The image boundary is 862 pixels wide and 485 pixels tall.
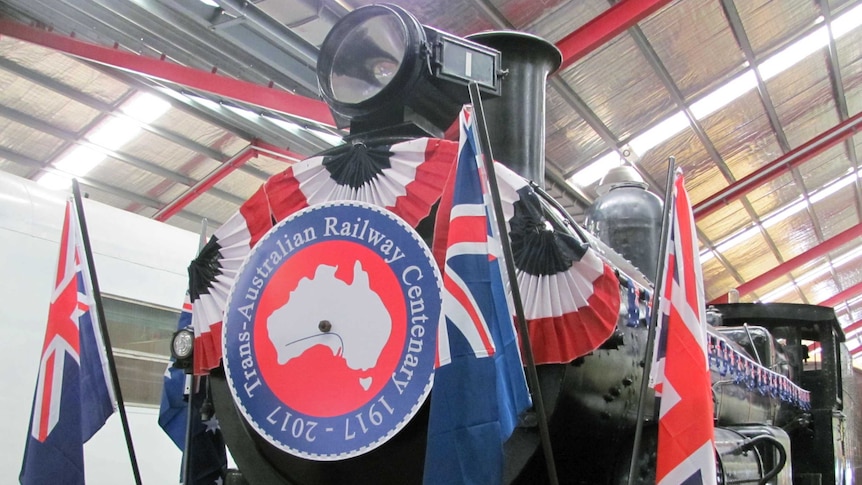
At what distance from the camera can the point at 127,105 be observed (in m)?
10.3

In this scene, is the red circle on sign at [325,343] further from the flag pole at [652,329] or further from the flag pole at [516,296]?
the flag pole at [652,329]

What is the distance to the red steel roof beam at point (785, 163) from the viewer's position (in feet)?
46.1

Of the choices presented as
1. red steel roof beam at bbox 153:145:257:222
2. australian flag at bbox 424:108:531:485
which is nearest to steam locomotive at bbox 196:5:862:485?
australian flag at bbox 424:108:531:485

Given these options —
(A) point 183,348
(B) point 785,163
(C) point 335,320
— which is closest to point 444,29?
(A) point 183,348

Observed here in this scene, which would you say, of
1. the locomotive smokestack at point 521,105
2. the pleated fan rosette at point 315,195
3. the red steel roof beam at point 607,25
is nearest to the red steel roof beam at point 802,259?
the red steel roof beam at point 607,25

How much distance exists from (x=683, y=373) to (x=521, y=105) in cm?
137

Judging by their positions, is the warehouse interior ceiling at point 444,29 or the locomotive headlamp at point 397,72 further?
the warehouse interior ceiling at point 444,29

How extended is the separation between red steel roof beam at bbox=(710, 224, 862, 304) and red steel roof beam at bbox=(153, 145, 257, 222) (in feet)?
37.1

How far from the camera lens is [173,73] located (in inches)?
294

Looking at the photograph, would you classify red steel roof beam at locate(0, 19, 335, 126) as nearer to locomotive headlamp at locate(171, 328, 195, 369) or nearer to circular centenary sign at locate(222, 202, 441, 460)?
locomotive headlamp at locate(171, 328, 195, 369)

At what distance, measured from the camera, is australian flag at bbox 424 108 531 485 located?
1785 mm

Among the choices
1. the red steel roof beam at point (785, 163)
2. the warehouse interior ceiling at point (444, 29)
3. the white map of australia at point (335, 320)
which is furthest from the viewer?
the red steel roof beam at point (785, 163)

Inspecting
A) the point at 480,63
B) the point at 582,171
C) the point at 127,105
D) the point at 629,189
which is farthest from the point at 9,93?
the point at 480,63

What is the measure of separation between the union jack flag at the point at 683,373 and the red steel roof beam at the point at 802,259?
17.0 metres
